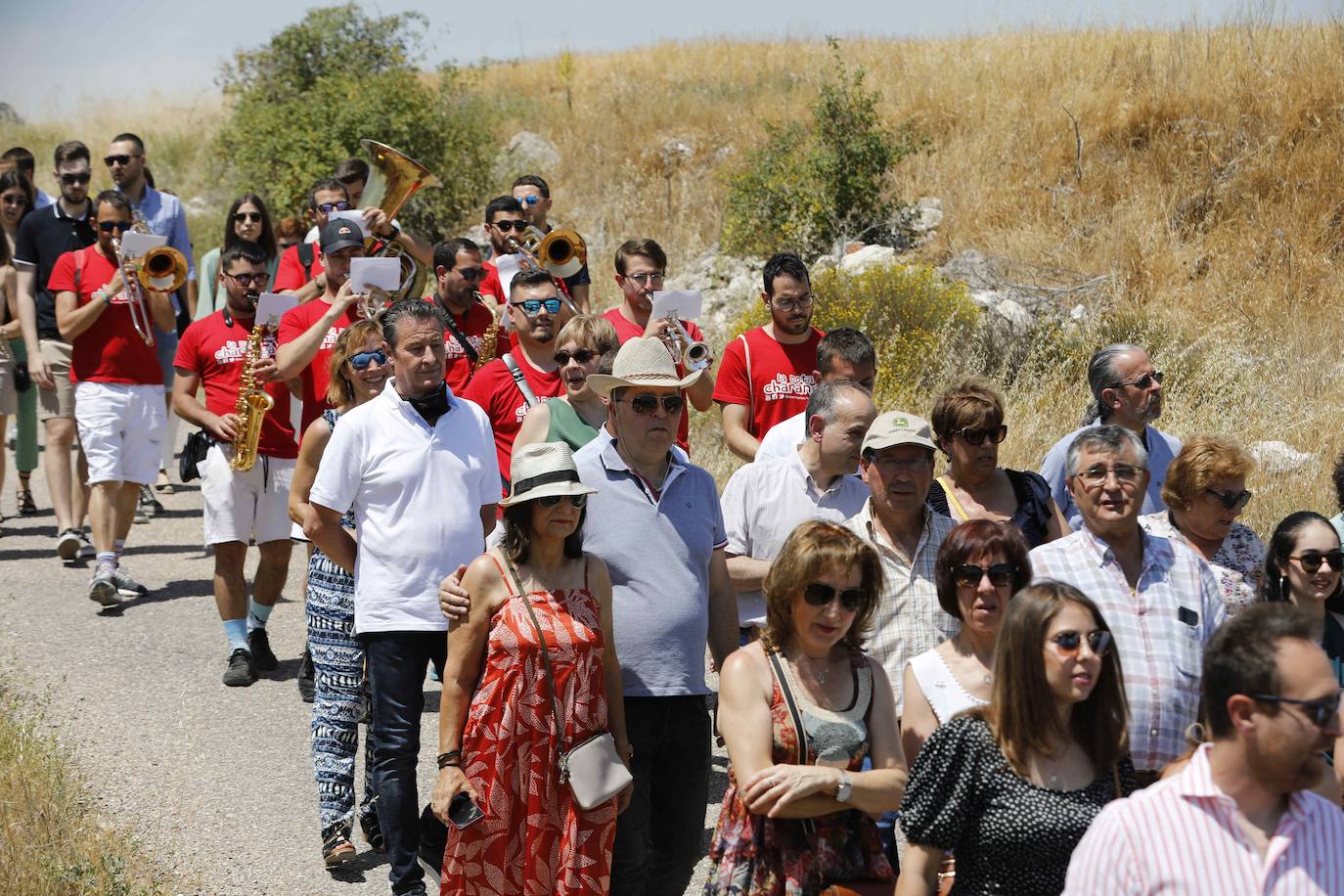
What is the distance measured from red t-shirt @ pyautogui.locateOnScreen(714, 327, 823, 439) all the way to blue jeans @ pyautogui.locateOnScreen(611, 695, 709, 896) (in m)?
2.61

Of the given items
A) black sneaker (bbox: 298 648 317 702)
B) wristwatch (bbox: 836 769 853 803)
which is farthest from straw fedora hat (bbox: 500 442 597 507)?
black sneaker (bbox: 298 648 317 702)

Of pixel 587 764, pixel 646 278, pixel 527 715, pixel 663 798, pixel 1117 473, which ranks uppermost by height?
pixel 646 278

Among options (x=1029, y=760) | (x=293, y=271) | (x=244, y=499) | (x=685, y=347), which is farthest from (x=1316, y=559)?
(x=293, y=271)

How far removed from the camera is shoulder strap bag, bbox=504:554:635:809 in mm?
4424

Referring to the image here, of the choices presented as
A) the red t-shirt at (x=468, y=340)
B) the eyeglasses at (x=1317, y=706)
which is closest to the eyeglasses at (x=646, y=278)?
the red t-shirt at (x=468, y=340)

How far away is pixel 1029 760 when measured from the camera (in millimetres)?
3520

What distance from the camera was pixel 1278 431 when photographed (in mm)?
10523

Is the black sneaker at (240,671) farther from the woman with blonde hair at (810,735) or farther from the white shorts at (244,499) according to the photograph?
the woman with blonde hair at (810,735)

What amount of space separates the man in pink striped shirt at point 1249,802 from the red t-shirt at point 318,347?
216 inches

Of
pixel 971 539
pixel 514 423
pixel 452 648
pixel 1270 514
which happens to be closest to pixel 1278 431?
pixel 1270 514

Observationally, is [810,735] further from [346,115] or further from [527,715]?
[346,115]

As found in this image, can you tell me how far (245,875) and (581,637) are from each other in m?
2.10

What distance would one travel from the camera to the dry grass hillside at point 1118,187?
1172cm

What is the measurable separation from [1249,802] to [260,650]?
6.22 meters
